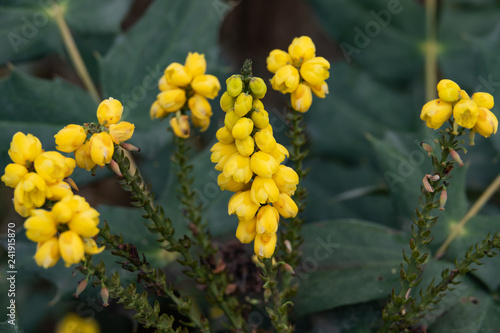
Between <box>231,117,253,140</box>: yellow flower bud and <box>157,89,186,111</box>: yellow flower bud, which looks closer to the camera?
<box>231,117,253,140</box>: yellow flower bud

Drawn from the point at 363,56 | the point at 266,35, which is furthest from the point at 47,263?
the point at 266,35

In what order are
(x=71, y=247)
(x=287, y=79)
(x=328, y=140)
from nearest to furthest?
(x=71, y=247) → (x=287, y=79) → (x=328, y=140)

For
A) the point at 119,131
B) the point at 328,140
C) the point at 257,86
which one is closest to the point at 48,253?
the point at 119,131

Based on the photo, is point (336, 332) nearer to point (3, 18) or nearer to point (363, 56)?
point (363, 56)

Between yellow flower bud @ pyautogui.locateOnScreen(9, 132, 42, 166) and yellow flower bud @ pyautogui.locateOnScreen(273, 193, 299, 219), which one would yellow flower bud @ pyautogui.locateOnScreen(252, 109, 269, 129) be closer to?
yellow flower bud @ pyautogui.locateOnScreen(273, 193, 299, 219)

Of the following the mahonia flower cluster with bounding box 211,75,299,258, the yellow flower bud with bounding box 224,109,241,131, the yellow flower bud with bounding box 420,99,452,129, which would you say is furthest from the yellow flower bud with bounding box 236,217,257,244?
the yellow flower bud with bounding box 420,99,452,129

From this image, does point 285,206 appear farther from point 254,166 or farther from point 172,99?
point 172,99
